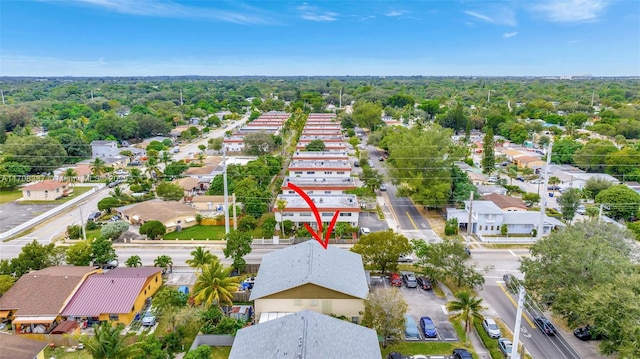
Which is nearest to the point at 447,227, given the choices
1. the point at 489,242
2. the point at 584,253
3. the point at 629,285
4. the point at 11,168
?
the point at 489,242

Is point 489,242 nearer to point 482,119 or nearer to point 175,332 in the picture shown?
point 175,332

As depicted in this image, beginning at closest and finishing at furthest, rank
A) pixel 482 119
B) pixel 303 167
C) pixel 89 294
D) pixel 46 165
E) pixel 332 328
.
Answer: pixel 332 328, pixel 89 294, pixel 303 167, pixel 46 165, pixel 482 119

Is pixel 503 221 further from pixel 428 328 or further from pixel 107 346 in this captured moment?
pixel 107 346

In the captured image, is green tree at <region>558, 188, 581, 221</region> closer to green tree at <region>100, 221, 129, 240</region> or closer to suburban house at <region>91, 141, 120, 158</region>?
green tree at <region>100, 221, 129, 240</region>

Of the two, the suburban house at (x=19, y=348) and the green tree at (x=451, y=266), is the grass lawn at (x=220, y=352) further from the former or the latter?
the green tree at (x=451, y=266)

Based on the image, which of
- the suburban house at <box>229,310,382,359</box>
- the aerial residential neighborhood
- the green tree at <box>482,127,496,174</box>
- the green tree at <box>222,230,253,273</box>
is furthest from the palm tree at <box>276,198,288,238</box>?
the green tree at <box>482,127,496,174</box>

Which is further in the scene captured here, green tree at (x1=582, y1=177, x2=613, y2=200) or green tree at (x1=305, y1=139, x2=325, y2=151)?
green tree at (x1=305, y1=139, x2=325, y2=151)
